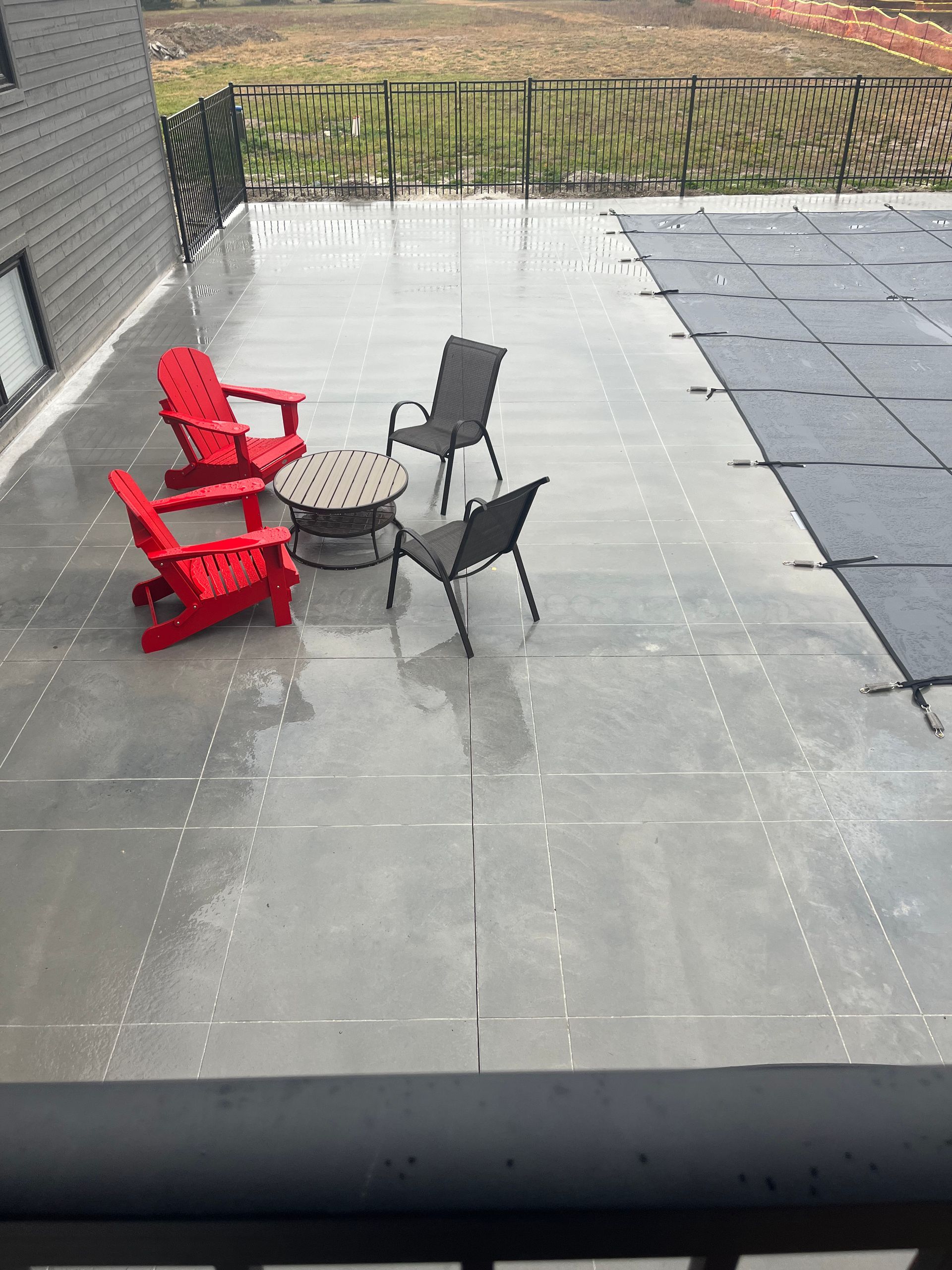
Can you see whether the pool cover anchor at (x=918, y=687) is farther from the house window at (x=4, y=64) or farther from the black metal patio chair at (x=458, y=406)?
the house window at (x=4, y=64)

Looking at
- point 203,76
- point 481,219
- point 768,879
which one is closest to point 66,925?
point 768,879

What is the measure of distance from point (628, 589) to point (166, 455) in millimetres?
3425

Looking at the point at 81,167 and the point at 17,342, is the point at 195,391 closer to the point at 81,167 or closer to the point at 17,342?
the point at 17,342

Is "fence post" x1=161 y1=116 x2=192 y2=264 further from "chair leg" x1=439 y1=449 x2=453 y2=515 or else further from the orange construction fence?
the orange construction fence

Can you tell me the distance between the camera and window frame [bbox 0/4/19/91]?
259 inches

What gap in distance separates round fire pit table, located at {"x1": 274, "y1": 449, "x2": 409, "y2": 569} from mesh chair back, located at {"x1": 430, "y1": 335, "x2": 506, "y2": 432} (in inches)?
25.4

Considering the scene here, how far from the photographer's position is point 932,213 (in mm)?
11789

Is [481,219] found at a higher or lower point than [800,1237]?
lower

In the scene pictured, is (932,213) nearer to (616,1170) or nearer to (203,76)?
(616,1170)

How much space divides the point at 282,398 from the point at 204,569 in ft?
5.19

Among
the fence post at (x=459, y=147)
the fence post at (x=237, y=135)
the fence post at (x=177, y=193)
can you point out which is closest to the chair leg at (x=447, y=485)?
the fence post at (x=177, y=193)

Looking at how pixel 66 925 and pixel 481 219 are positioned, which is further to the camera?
pixel 481 219

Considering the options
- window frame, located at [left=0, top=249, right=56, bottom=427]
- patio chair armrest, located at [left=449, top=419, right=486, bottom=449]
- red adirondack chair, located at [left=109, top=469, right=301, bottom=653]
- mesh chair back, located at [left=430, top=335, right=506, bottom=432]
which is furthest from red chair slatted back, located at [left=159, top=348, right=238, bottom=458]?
window frame, located at [left=0, top=249, right=56, bottom=427]

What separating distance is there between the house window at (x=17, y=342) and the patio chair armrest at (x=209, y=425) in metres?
1.82
